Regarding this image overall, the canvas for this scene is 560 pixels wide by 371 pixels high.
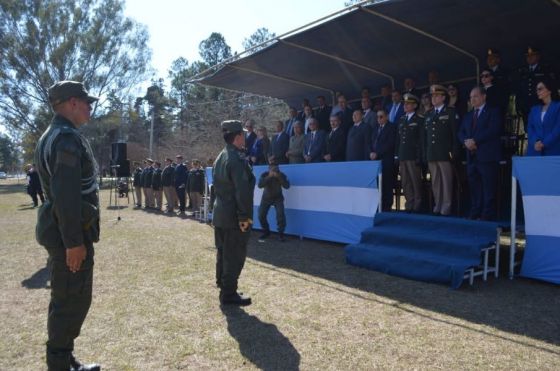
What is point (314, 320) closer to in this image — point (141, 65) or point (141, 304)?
point (141, 304)

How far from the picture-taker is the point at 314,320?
4320 millimetres

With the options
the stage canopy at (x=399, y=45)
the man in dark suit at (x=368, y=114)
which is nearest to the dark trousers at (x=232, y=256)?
the stage canopy at (x=399, y=45)

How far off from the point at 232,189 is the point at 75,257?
2.12 meters

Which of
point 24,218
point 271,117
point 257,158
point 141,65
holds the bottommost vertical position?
point 24,218

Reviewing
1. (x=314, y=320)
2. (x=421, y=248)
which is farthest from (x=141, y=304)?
(x=421, y=248)

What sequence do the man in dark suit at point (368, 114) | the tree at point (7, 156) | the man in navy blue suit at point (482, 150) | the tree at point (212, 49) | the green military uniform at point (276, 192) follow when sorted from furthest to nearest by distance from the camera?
the tree at point (7, 156) → the tree at point (212, 49) → the green military uniform at point (276, 192) → the man in dark suit at point (368, 114) → the man in navy blue suit at point (482, 150)

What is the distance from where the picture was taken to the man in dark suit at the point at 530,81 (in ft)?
20.7

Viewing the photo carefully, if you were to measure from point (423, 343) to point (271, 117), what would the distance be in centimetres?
2721

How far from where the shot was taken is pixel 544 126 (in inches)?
223

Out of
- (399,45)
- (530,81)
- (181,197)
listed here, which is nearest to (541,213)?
(530,81)

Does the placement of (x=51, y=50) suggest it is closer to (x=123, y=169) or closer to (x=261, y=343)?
(x=123, y=169)

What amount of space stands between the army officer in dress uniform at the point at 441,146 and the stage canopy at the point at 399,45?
1190 mm

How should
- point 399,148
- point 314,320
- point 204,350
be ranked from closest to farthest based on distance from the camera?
point 204,350 < point 314,320 < point 399,148

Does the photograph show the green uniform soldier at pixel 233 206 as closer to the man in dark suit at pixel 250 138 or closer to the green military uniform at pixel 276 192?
the green military uniform at pixel 276 192
